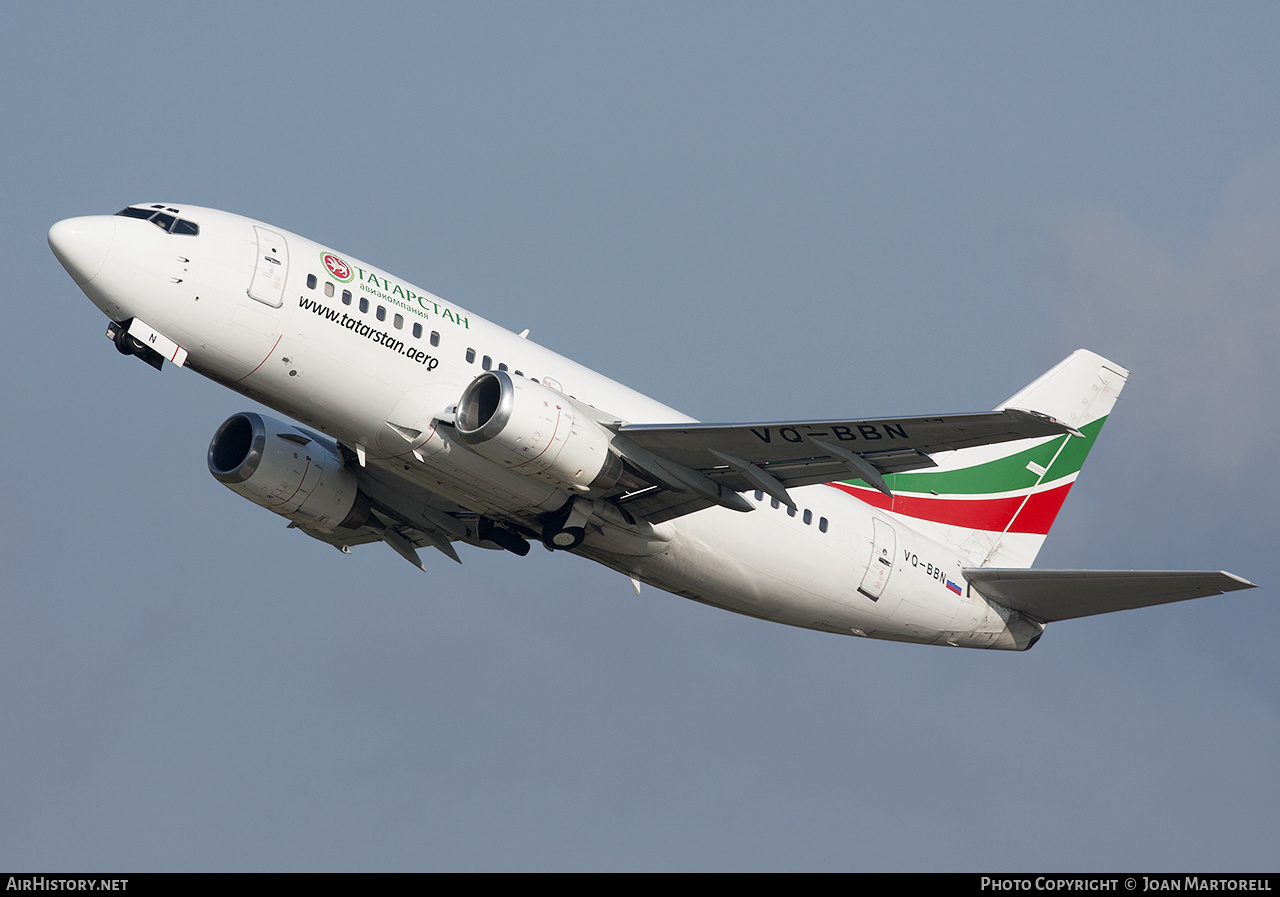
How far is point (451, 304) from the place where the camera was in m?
30.8

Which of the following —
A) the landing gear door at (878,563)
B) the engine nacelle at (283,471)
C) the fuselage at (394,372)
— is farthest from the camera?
the landing gear door at (878,563)

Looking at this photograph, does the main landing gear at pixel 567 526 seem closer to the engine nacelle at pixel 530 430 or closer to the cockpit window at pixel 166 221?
the engine nacelle at pixel 530 430

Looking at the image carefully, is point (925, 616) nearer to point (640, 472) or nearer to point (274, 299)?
point (640, 472)

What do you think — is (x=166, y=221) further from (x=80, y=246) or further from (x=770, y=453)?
(x=770, y=453)

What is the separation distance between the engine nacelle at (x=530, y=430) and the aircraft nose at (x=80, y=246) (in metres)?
7.09

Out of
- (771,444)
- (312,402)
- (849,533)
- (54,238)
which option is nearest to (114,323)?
(54,238)

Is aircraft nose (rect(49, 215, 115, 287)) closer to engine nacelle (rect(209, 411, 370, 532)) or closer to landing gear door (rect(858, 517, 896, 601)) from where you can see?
engine nacelle (rect(209, 411, 370, 532))

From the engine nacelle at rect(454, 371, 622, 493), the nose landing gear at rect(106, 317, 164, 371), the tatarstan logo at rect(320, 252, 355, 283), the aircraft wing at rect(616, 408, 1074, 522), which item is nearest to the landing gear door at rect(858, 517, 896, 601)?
the aircraft wing at rect(616, 408, 1074, 522)

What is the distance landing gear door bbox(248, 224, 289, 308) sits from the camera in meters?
28.5

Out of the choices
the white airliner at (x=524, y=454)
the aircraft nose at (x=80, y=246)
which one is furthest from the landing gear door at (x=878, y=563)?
the aircraft nose at (x=80, y=246)

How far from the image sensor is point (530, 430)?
2850 centimetres

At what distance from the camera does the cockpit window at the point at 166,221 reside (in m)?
28.6

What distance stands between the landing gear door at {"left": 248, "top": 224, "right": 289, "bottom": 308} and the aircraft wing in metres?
7.06

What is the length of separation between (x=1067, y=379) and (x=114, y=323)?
2441 cm
